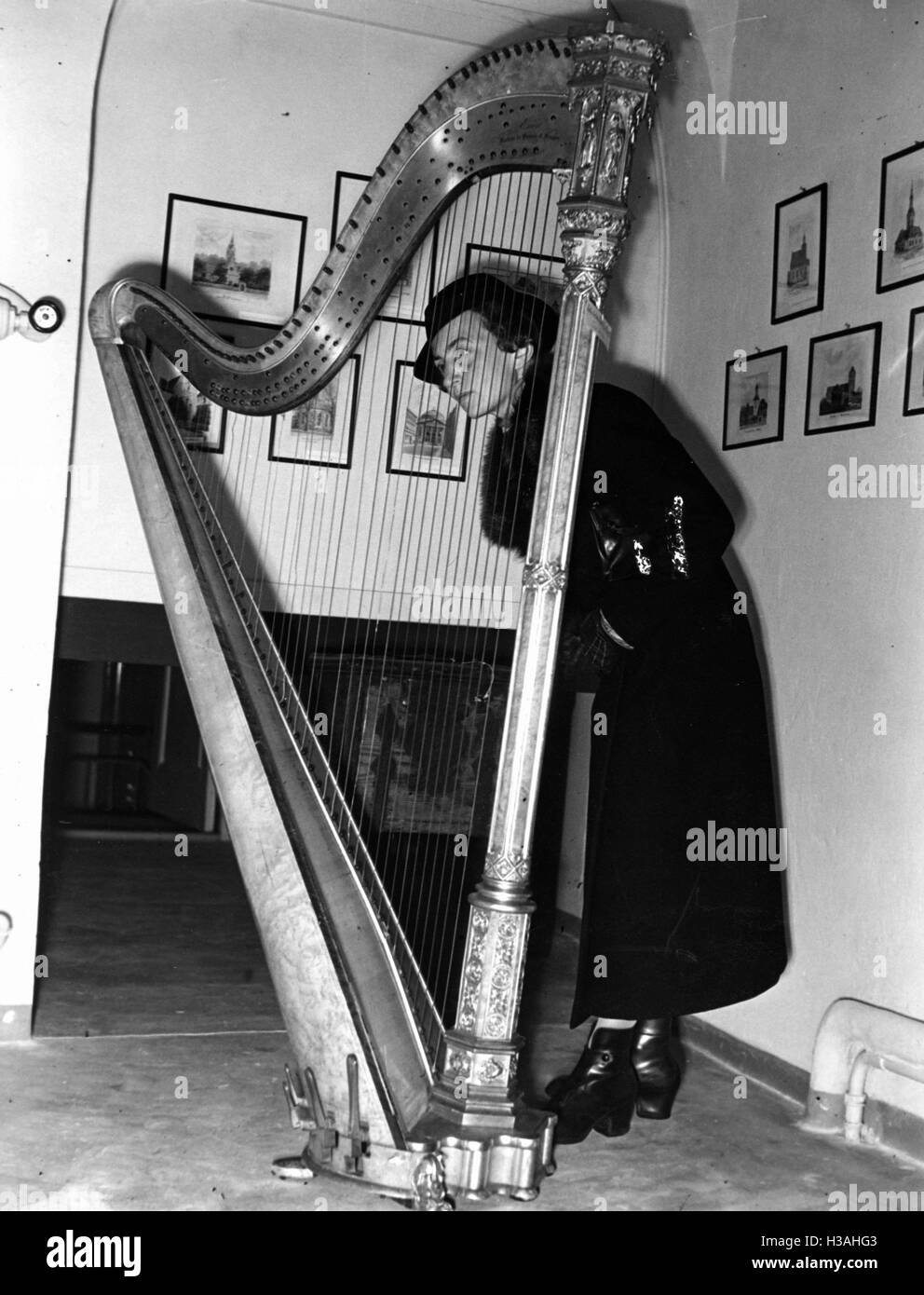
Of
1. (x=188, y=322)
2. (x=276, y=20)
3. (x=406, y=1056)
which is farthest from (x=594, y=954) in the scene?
(x=276, y=20)

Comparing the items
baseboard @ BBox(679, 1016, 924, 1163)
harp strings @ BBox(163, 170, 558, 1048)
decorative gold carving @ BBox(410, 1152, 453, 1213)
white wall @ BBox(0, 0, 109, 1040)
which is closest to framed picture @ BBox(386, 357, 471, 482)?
harp strings @ BBox(163, 170, 558, 1048)

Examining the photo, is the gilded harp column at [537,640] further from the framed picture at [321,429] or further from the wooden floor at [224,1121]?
the framed picture at [321,429]

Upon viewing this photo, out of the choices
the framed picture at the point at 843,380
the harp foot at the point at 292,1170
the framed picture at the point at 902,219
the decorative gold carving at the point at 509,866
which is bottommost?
the harp foot at the point at 292,1170

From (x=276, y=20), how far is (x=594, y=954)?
2.54 m

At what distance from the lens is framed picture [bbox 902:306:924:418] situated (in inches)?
109

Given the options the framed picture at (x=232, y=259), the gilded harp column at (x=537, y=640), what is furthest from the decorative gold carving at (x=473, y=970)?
the framed picture at (x=232, y=259)

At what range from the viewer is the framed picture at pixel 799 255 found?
317cm

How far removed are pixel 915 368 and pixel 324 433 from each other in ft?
5.25

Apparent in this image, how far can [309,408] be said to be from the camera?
12.1 feet

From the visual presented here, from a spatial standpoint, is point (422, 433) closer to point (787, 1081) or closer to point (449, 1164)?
point (787, 1081)

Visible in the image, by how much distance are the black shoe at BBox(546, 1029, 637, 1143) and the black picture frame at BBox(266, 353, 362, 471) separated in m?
1.77

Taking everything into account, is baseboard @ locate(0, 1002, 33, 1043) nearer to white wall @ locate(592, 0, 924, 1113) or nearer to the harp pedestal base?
the harp pedestal base

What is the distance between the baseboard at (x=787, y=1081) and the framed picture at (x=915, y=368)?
1.42 metres
